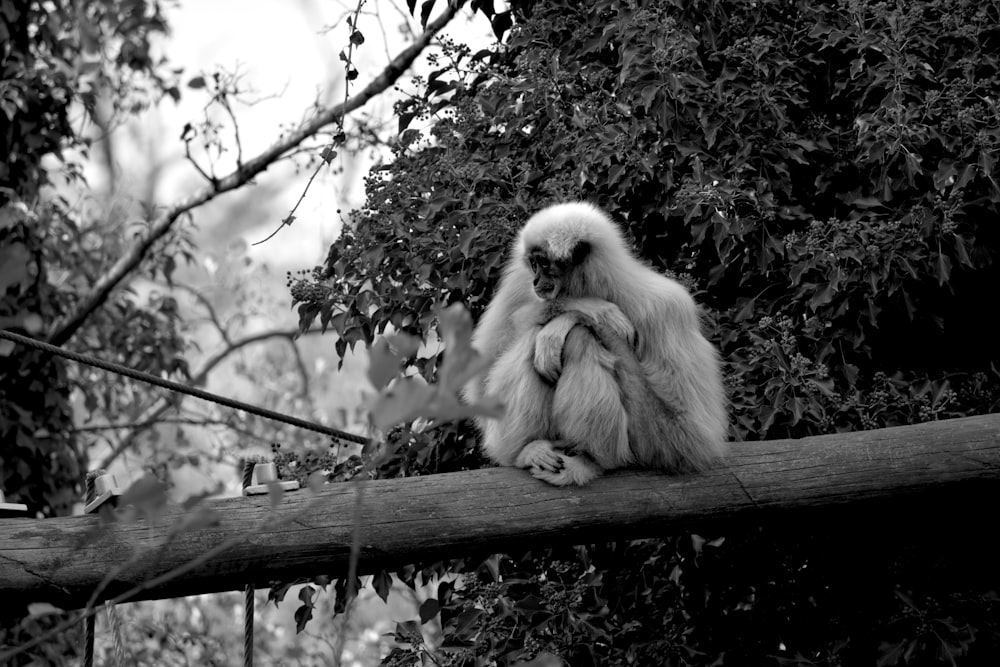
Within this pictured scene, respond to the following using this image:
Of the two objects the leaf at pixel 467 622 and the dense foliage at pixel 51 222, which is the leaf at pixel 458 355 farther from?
the dense foliage at pixel 51 222

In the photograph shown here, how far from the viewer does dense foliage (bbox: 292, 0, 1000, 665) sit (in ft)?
13.7

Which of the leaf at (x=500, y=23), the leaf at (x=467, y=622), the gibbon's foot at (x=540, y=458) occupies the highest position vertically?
the leaf at (x=500, y=23)

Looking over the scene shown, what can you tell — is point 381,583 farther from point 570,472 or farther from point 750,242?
point 750,242

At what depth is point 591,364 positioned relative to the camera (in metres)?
3.92

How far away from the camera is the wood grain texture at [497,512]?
294cm

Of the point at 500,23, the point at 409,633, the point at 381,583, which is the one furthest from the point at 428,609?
the point at 500,23

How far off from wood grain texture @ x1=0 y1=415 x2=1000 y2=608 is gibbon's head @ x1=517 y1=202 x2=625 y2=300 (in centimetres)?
87

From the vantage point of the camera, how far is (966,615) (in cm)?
407

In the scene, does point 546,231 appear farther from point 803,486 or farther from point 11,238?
point 11,238

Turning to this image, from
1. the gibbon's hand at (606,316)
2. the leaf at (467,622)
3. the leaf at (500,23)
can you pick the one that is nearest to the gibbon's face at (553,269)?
the gibbon's hand at (606,316)

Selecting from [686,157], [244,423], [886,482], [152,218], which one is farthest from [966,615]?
[244,423]

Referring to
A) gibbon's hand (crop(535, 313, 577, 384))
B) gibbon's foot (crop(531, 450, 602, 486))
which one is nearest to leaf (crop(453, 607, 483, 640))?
gibbon's foot (crop(531, 450, 602, 486))

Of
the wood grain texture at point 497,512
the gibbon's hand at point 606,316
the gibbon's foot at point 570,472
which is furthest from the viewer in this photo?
the gibbon's hand at point 606,316

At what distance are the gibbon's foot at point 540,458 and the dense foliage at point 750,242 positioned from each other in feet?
2.10
